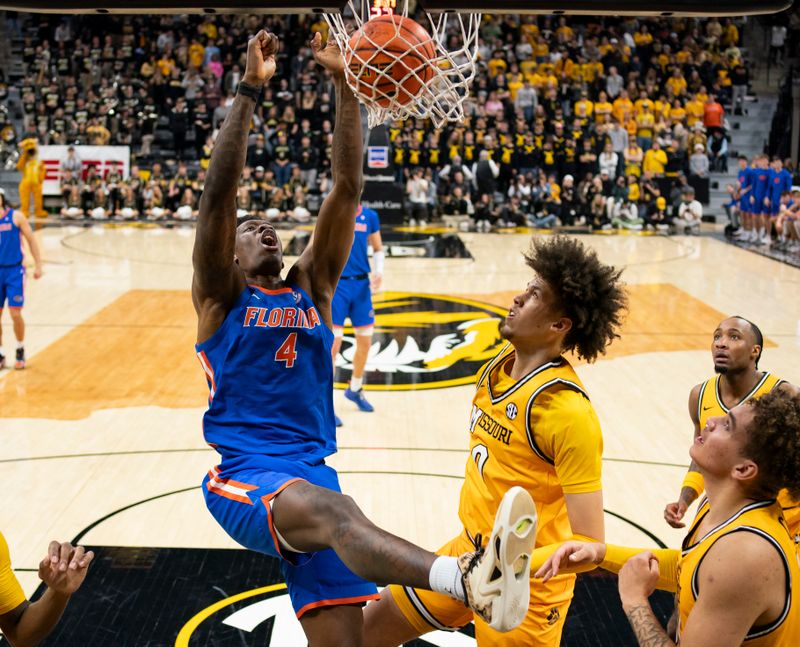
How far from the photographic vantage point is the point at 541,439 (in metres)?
3.39

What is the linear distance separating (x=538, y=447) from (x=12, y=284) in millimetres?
7600

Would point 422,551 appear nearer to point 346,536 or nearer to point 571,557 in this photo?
point 346,536

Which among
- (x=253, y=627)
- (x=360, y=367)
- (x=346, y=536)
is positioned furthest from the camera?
(x=360, y=367)

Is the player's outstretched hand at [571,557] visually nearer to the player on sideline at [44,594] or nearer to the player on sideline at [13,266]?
the player on sideline at [44,594]

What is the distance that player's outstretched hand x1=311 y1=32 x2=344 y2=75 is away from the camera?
4.10 m

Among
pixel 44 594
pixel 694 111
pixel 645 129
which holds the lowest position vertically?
pixel 44 594

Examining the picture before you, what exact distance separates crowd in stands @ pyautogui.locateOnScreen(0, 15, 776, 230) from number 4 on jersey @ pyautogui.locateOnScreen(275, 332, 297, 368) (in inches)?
732

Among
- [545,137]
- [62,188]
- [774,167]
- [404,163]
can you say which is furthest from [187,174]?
[774,167]

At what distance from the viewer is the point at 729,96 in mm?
26547

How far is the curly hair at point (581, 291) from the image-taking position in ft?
12.1

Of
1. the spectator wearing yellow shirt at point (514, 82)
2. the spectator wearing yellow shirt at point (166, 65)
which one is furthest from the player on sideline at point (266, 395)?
the spectator wearing yellow shirt at point (166, 65)

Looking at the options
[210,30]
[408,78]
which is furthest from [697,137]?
[408,78]

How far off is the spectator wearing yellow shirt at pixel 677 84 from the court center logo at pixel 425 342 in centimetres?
1481

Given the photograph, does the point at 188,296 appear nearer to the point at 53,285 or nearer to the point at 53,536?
the point at 53,285
